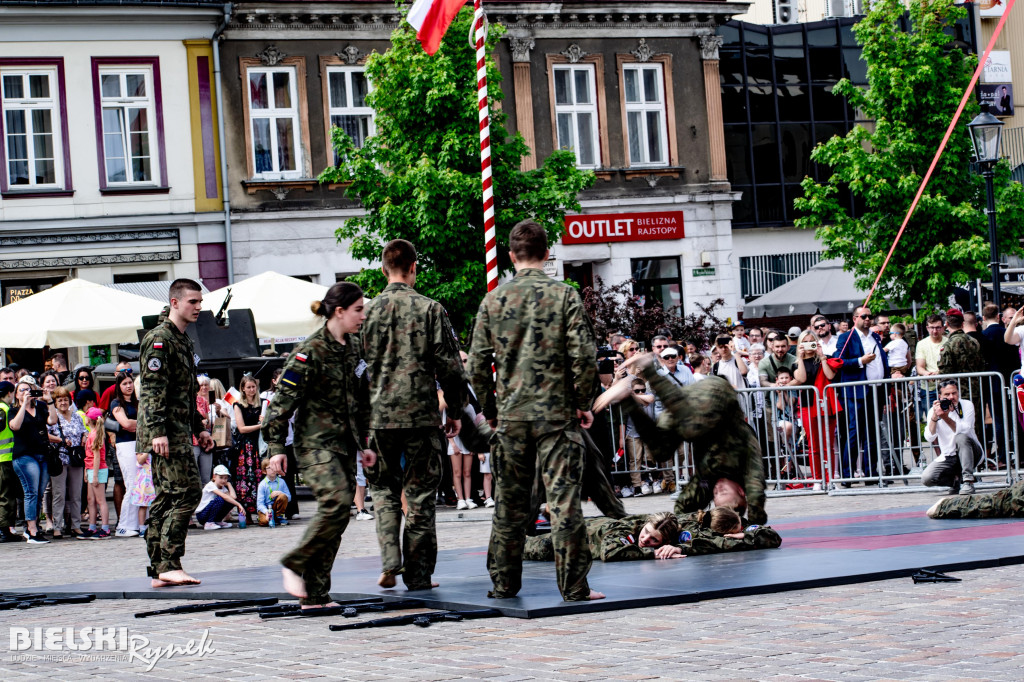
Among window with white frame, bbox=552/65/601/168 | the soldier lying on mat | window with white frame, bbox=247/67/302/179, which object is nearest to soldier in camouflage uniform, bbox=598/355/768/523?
the soldier lying on mat

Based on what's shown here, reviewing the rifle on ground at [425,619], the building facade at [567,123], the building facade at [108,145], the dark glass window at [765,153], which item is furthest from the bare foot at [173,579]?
the dark glass window at [765,153]

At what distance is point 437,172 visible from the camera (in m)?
25.4

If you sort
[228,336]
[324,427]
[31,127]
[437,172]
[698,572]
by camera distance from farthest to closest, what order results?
[31,127] < [437,172] < [228,336] < [698,572] < [324,427]

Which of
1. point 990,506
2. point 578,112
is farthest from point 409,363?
point 578,112

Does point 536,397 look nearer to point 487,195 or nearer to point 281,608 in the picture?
point 281,608

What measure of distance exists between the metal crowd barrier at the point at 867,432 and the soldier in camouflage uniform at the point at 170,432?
7737 millimetres

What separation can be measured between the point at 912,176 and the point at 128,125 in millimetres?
15465

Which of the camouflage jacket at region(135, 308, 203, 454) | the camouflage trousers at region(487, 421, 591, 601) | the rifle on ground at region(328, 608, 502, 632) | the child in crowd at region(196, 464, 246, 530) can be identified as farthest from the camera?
the child in crowd at region(196, 464, 246, 530)

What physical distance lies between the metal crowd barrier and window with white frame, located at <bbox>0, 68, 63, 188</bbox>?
17650 millimetres

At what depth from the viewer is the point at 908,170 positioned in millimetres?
29656

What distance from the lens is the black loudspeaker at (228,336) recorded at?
20.0 m

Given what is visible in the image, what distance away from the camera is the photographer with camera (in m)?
14.3

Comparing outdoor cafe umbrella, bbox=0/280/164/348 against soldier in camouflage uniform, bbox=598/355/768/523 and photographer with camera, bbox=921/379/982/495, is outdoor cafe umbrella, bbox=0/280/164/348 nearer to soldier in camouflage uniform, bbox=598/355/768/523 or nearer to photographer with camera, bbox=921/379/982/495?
photographer with camera, bbox=921/379/982/495

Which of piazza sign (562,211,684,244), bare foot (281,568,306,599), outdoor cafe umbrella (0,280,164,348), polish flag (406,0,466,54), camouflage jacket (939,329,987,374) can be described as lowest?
bare foot (281,568,306,599)
